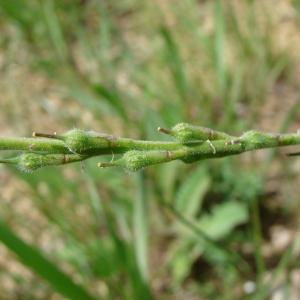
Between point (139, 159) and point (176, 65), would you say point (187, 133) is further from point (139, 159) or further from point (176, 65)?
point (176, 65)

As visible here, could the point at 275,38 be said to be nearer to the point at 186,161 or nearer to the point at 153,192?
the point at 153,192

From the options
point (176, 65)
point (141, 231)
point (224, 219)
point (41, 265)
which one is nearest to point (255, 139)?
point (41, 265)

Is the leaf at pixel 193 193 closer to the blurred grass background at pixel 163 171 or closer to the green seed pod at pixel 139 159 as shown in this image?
the blurred grass background at pixel 163 171

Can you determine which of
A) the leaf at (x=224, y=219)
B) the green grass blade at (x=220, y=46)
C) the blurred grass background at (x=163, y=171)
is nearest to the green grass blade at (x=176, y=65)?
the blurred grass background at (x=163, y=171)

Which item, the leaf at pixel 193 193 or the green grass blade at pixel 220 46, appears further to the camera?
the green grass blade at pixel 220 46

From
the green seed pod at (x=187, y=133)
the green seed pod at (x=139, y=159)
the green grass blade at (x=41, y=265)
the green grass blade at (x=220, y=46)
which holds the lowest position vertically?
the green seed pod at (x=139, y=159)

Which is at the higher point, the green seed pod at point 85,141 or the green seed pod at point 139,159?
the green seed pod at point 85,141
